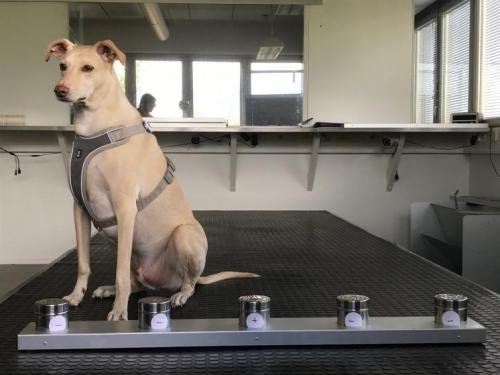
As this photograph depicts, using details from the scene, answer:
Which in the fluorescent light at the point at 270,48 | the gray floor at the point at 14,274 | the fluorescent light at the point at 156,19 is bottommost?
the gray floor at the point at 14,274

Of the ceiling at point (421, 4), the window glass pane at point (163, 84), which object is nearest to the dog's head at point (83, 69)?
the window glass pane at point (163, 84)

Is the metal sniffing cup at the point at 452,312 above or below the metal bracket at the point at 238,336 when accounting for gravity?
above

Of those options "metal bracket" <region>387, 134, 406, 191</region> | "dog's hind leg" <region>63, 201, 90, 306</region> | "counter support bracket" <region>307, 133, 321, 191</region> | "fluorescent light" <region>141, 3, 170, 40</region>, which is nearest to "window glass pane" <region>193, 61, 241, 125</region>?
"fluorescent light" <region>141, 3, 170, 40</region>

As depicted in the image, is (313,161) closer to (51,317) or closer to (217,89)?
(217,89)

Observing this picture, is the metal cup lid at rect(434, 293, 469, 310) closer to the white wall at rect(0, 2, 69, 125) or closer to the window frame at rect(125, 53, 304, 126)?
the window frame at rect(125, 53, 304, 126)

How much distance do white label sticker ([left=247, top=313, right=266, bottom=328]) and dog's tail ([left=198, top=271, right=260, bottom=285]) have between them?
0.60 meters

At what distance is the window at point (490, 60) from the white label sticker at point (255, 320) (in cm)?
361

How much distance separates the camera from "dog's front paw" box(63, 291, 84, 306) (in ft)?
4.54

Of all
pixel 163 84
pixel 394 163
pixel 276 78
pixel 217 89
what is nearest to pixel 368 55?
pixel 276 78

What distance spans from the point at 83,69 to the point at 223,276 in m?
0.75

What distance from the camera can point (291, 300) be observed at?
1.45 m

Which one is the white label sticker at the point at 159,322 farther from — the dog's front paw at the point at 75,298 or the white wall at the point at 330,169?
the white wall at the point at 330,169

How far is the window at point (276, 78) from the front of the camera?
15.8 feet

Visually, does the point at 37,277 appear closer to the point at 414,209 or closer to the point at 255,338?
the point at 255,338
